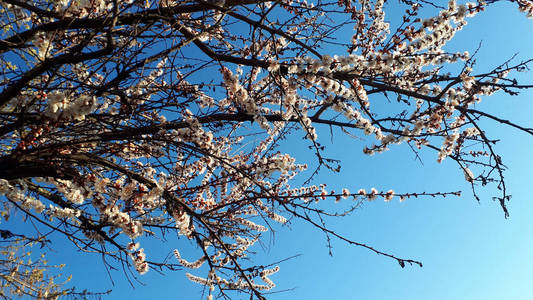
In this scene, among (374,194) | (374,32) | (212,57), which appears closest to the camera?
(212,57)

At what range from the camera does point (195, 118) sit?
12.2 feet

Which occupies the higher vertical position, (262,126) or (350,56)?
(350,56)

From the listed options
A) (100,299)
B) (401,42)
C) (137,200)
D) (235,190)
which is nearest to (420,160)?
(401,42)

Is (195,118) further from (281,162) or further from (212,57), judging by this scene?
(281,162)

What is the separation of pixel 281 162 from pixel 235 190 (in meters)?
2.38

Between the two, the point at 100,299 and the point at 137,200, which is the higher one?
the point at 137,200

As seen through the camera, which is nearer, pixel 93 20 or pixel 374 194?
pixel 93 20

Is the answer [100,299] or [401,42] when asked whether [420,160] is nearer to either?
[401,42]

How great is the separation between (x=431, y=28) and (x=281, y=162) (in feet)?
8.19

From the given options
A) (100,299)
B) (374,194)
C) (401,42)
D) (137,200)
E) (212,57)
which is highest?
(401,42)

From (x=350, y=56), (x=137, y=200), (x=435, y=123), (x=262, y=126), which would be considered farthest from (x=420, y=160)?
(x=137, y=200)

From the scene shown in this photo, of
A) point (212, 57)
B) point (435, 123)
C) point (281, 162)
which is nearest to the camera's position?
point (212, 57)

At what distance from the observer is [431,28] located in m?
3.89

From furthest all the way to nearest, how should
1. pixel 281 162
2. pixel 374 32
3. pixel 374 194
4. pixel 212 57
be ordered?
1. pixel 374 32
2. pixel 281 162
3. pixel 374 194
4. pixel 212 57
